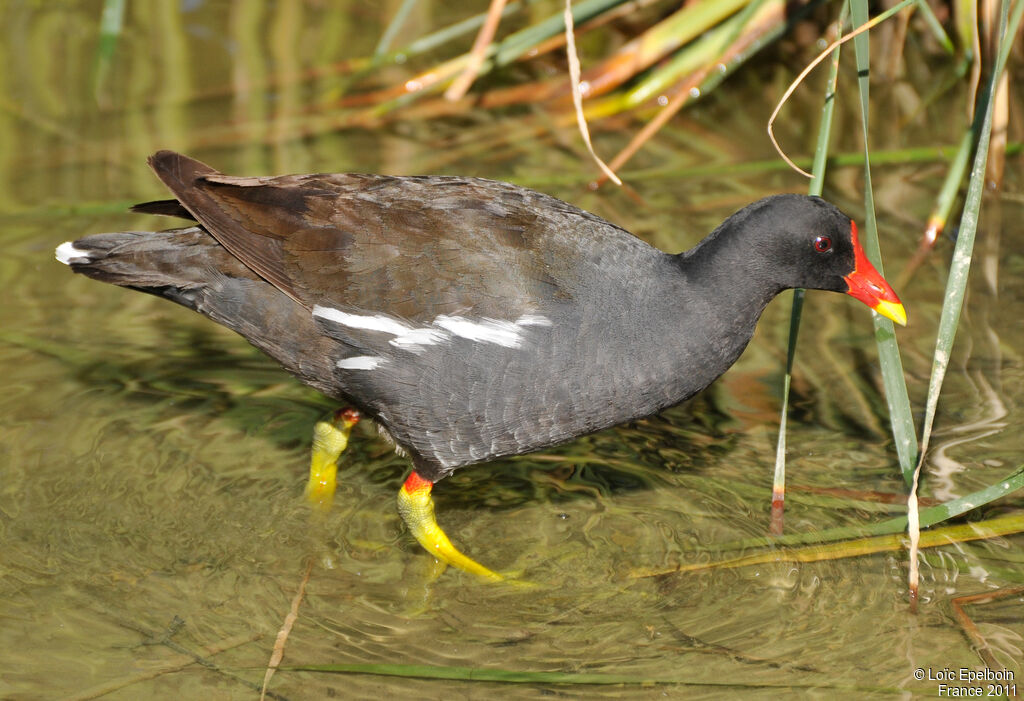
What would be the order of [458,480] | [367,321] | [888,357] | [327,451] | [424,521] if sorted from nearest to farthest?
[888,357], [367,321], [424,521], [327,451], [458,480]

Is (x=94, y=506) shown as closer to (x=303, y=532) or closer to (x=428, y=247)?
(x=303, y=532)

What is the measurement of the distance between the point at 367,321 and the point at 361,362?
0.41ft

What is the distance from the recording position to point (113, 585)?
3.56 meters

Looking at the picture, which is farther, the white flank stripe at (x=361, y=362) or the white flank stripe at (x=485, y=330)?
the white flank stripe at (x=361, y=362)

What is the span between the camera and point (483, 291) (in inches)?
133

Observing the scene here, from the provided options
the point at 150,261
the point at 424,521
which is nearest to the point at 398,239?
the point at 150,261

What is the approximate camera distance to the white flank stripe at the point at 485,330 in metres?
3.37

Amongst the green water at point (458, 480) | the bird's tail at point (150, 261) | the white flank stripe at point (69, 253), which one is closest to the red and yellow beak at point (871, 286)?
the green water at point (458, 480)

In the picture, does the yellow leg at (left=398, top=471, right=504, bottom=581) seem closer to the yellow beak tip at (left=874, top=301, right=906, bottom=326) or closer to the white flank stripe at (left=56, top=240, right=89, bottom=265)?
the white flank stripe at (left=56, top=240, right=89, bottom=265)

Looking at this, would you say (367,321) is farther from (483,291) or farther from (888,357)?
(888,357)

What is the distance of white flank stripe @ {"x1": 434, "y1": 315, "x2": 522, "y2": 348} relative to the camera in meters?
3.37

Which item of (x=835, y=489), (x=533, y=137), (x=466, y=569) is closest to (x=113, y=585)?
(x=466, y=569)

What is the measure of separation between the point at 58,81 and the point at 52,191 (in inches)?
48.5

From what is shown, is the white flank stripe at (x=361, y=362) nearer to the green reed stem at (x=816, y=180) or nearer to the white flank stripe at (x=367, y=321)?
the white flank stripe at (x=367, y=321)
